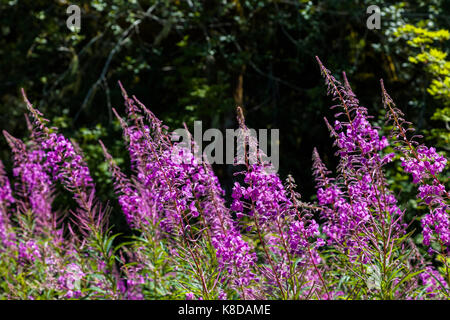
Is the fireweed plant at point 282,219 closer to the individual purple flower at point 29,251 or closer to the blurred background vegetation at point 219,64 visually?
the individual purple flower at point 29,251

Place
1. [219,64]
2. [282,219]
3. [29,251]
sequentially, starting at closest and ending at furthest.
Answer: [282,219]
[29,251]
[219,64]

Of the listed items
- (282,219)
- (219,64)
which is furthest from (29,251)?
(219,64)

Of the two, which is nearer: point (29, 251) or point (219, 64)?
point (29, 251)

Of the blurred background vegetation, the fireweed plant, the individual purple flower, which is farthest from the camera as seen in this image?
the blurred background vegetation

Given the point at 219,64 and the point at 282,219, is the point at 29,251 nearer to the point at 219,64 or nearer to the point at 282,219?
the point at 282,219

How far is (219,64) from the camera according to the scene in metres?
7.45

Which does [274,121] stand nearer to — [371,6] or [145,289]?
[371,6]

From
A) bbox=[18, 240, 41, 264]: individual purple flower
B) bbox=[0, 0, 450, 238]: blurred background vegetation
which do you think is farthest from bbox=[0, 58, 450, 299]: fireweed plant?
bbox=[0, 0, 450, 238]: blurred background vegetation

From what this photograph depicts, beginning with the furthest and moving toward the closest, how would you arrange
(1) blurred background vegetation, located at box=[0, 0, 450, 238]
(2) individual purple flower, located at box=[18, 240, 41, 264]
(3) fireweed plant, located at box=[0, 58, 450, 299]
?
1. (1) blurred background vegetation, located at box=[0, 0, 450, 238]
2. (2) individual purple flower, located at box=[18, 240, 41, 264]
3. (3) fireweed plant, located at box=[0, 58, 450, 299]

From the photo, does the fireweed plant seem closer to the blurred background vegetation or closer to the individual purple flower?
the individual purple flower

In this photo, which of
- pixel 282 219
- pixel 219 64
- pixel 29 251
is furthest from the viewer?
pixel 219 64

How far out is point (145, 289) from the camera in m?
3.85

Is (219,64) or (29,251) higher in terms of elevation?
(219,64)

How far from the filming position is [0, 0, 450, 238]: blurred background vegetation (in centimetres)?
668
